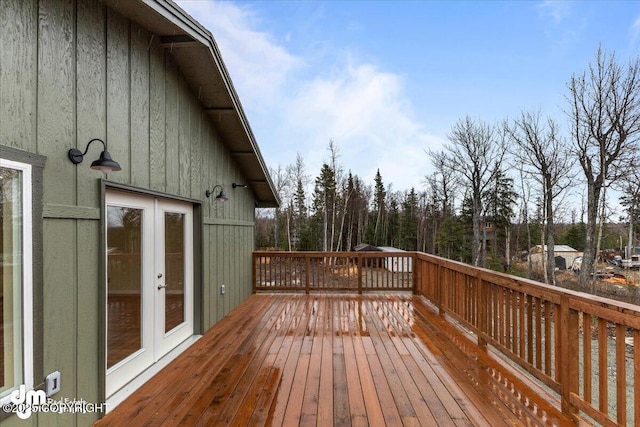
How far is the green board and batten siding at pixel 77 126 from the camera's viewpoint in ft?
5.97

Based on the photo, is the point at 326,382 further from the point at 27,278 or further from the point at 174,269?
the point at 27,278

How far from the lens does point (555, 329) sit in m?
2.42

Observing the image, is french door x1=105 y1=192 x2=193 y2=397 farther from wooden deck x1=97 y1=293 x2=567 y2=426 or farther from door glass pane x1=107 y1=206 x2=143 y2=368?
wooden deck x1=97 y1=293 x2=567 y2=426

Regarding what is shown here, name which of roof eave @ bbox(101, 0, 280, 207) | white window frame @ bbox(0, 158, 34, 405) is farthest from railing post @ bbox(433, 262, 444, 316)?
white window frame @ bbox(0, 158, 34, 405)

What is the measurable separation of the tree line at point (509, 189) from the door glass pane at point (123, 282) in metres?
14.3

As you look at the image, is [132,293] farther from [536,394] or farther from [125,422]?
[536,394]

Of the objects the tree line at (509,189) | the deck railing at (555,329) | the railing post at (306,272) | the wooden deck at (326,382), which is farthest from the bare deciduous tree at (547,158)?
the wooden deck at (326,382)

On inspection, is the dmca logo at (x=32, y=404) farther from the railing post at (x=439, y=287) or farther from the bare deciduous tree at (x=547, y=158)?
the bare deciduous tree at (x=547, y=158)

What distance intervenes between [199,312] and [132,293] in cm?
137

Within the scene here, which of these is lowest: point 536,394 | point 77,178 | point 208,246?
point 536,394

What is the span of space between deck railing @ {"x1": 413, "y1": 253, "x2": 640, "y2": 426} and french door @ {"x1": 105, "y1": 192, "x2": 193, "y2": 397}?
3521 millimetres

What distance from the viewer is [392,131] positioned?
18734 millimetres

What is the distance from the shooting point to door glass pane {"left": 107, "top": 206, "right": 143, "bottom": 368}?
2617 mm

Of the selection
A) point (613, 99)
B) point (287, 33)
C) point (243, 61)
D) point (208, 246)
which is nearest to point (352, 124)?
point (287, 33)
